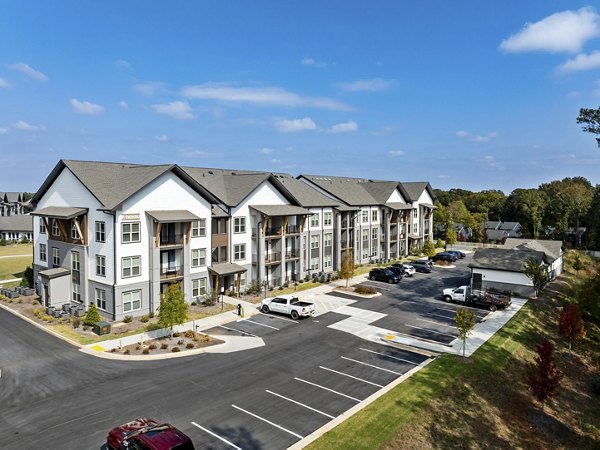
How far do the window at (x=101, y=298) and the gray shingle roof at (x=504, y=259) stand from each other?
3621 cm

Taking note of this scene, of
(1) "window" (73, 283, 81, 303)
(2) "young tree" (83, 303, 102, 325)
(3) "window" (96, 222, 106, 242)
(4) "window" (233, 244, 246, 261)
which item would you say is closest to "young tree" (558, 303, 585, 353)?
(4) "window" (233, 244, 246, 261)

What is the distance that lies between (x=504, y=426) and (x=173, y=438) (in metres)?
16.5

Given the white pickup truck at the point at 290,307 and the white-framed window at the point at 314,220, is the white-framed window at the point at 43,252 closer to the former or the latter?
the white pickup truck at the point at 290,307

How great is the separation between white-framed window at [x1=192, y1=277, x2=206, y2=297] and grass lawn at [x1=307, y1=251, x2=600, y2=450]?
71.5 feet

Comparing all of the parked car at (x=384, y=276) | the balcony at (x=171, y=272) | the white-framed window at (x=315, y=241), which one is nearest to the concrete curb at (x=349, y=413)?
the balcony at (x=171, y=272)

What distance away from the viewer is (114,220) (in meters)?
31.8

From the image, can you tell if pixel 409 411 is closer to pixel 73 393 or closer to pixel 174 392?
pixel 174 392

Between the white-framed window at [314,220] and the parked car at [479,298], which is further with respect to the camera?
the white-framed window at [314,220]

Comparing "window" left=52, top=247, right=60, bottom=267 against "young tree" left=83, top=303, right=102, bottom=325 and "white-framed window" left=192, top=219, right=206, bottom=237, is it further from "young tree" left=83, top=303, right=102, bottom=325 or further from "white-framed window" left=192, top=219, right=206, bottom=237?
"white-framed window" left=192, top=219, right=206, bottom=237

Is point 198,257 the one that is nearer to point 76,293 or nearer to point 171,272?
point 171,272

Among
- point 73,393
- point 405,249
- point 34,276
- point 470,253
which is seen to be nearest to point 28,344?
point 73,393

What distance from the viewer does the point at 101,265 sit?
109ft

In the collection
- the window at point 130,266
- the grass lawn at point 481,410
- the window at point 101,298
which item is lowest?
the grass lawn at point 481,410

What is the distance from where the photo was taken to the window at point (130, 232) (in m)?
32.5
